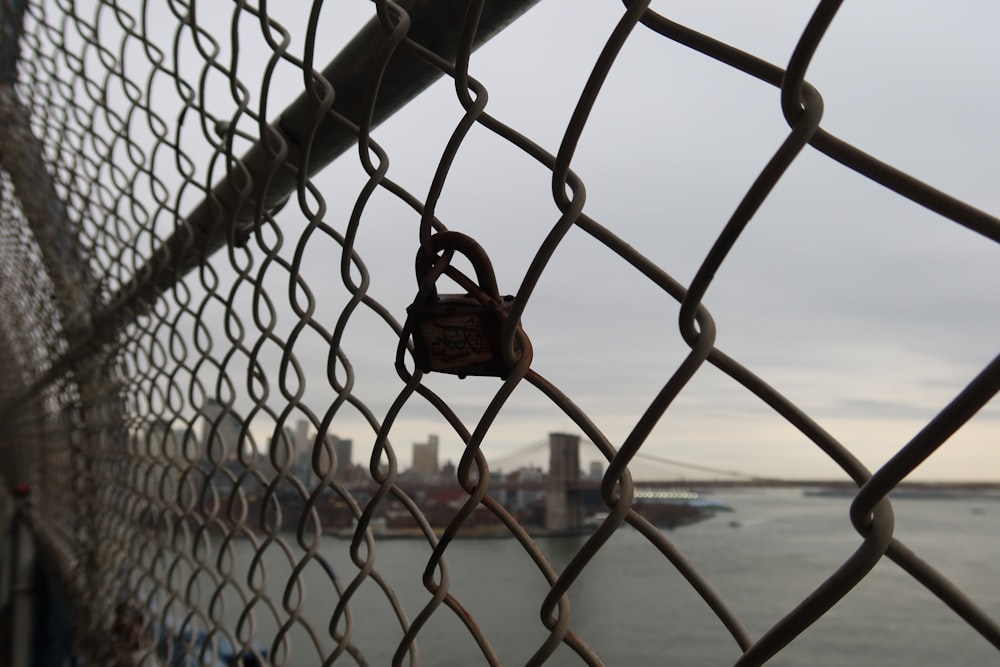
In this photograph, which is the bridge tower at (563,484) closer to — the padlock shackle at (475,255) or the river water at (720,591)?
the padlock shackle at (475,255)

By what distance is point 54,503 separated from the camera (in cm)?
209

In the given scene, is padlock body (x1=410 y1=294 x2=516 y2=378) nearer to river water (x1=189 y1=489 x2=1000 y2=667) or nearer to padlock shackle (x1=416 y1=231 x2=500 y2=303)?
padlock shackle (x1=416 y1=231 x2=500 y2=303)

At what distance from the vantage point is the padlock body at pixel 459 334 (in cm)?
31

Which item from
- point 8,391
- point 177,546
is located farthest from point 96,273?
point 8,391

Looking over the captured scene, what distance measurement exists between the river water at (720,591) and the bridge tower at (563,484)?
4.46m

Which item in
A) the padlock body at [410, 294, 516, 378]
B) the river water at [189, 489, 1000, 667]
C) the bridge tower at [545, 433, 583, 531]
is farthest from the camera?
the river water at [189, 489, 1000, 667]

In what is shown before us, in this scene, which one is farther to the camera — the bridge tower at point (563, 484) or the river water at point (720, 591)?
the river water at point (720, 591)

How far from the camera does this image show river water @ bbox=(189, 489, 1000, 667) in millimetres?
7488

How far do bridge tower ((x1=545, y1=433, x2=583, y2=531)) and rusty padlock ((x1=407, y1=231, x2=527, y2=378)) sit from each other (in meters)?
1.50

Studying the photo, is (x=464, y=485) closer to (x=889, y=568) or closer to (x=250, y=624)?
(x=250, y=624)

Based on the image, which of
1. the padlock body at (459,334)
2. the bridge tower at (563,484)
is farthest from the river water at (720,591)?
the padlock body at (459,334)

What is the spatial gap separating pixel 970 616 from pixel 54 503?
7.95ft

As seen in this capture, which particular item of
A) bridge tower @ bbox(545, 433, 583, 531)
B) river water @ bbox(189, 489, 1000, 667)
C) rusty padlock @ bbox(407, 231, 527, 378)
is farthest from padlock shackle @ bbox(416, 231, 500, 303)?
river water @ bbox(189, 489, 1000, 667)

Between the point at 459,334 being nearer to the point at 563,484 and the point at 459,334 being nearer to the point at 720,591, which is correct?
the point at 563,484
